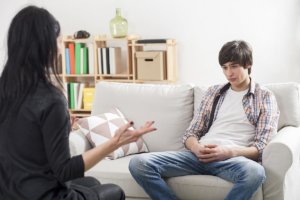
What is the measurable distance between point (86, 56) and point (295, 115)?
8.05ft

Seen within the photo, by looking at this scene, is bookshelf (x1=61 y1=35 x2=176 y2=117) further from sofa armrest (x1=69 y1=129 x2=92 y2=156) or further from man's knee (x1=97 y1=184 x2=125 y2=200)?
man's knee (x1=97 y1=184 x2=125 y2=200)

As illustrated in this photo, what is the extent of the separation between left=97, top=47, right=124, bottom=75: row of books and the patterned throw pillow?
166 centimetres

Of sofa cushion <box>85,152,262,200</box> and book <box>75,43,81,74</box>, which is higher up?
book <box>75,43,81,74</box>

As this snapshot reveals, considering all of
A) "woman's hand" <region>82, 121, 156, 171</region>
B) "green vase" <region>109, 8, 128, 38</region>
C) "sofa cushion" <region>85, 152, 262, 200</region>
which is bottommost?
"sofa cushion" <region>85, 152, 262, 200</region>

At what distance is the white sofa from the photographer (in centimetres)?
231

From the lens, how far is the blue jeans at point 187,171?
222 centimetres

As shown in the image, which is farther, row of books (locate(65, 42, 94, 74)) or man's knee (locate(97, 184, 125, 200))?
row of books (locate(65, 42, 94, 74))

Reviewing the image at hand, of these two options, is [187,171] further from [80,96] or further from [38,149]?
[80,96]

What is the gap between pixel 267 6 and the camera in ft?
13.8

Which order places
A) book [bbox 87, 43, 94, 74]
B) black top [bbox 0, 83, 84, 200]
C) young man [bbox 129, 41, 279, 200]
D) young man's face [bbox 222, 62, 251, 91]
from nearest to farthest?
black top [bbox 0, 83, 84, 200], young man [bbox 129, 41, 279, 200], young man's face [bbox 222, 62, 251, 91], book [bbox 87, 43, 94, 74]

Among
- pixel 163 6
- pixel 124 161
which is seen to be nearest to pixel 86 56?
pixel 163 6

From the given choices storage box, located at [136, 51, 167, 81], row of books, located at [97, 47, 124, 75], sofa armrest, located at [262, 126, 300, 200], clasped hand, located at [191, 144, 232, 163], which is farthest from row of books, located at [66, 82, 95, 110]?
sofa armrest, located at [262, 126, 300, 200]

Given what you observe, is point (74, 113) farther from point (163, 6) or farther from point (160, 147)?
point (160, 147)

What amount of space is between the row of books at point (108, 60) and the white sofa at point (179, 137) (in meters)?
1.42
